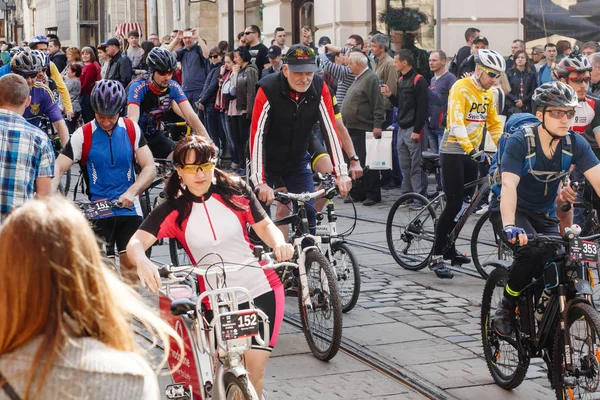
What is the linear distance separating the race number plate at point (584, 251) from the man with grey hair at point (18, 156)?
2.96m

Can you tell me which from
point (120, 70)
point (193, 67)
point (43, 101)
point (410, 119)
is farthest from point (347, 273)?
point (120, 70)

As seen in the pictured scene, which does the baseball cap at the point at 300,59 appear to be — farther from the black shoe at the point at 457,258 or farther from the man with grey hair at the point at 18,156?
the black shoe at the point at 457,258

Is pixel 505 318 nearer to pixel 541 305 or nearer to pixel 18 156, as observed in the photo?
pixel 541 305

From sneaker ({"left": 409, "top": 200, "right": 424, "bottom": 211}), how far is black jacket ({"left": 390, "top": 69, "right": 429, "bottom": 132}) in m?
3.94

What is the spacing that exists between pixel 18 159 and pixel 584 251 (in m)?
3.14

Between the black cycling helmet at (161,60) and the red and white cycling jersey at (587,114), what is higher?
the black cycling helmet at (161,60)

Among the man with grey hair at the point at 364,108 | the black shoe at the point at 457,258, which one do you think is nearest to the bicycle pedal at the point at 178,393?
the black shoe at the point at 457,258

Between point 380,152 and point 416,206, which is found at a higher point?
point 380,152

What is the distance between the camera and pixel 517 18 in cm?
1791

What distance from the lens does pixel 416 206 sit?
10.2 metres

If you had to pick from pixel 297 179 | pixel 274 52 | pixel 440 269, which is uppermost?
pixel 274 52

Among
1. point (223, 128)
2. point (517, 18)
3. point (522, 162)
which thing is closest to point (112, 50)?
point (223, 128)

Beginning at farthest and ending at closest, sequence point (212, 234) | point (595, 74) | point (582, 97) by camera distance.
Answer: point (595, 74) → point (582, 97) → point (212, 234)

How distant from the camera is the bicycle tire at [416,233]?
10.1 m
